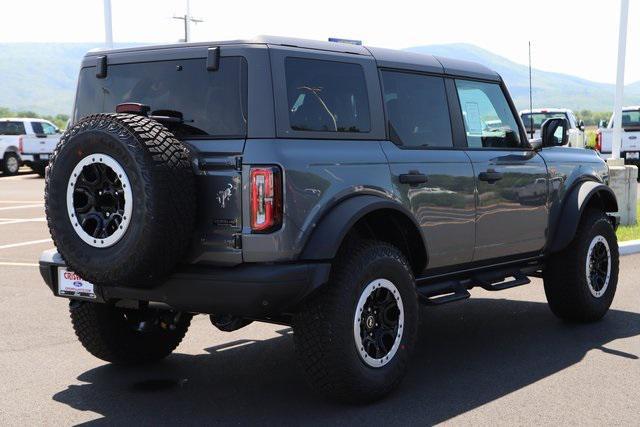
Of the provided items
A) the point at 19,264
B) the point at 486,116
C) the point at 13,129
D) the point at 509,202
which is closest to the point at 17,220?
the point at 19,264

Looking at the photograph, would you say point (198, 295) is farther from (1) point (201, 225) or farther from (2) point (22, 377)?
(2) point (22, 377)

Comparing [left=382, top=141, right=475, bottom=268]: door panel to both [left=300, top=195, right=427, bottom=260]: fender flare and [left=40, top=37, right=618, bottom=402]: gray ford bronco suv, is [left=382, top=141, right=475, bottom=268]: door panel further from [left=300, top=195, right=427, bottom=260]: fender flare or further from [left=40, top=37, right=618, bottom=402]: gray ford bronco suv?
[left=300, top=195, right=427, bottom=260]: fender flare

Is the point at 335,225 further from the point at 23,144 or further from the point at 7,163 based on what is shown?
the point at 7,163

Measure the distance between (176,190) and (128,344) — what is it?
1.73 meters

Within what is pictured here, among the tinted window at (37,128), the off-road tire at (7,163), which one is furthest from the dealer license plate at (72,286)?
the tinted window at (37,128)

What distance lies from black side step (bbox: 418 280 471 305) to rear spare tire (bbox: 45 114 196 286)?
1.82m

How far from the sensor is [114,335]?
5859mm

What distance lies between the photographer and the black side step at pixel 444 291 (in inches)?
230

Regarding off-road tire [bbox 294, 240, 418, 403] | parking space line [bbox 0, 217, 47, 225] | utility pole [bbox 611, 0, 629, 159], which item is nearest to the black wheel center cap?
off-road tire [bbox 294, 240, 418, 403]

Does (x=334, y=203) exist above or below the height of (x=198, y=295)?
above

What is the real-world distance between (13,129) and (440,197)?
1097 inches

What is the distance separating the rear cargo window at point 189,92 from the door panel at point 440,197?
1.05 metres

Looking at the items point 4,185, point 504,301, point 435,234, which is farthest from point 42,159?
point 435,234

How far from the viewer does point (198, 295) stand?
4715 mm
